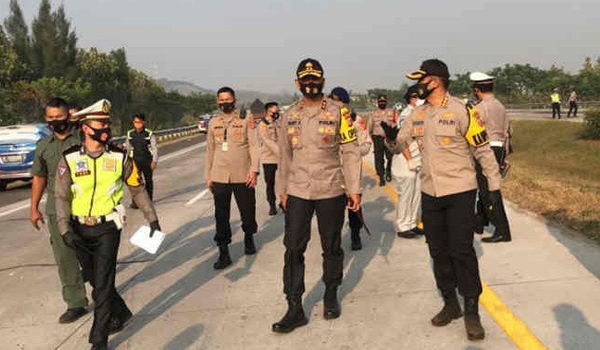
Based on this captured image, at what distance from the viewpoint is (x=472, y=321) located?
3.82 m

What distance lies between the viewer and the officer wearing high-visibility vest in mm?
3842

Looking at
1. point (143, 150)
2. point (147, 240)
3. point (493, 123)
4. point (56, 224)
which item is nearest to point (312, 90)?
point (147, 240)

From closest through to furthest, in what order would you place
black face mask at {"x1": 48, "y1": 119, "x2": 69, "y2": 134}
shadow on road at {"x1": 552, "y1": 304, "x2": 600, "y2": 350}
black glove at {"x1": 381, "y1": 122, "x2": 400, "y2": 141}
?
A: shadow on road at {"x1": 552, "y1": 304, "x2": 600, "y2": 350} < black face mask at {"x1": 48, "y1": 119, "x2": 69, "y2": 134} < black glove at {"x1": 381, "y1": 122, "x2": 400, "y2": 141}

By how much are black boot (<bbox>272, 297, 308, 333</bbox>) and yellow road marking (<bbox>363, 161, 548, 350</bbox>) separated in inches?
59.3

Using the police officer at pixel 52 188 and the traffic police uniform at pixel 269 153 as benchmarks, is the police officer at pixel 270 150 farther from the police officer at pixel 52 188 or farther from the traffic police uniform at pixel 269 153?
the police officer at pixel 52 188

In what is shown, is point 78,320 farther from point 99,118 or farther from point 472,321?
point 472,321

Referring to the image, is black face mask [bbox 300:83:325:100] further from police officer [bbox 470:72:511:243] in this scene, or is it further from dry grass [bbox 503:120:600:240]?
dry grass [bbox 503:120:600:240]

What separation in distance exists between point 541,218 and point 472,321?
4.05 m

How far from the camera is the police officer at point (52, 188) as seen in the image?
443cm

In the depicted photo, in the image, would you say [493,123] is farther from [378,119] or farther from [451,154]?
[378,119]

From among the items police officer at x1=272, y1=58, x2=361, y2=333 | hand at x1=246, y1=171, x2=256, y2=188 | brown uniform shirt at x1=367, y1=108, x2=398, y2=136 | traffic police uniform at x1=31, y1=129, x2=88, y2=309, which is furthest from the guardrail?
police officer at x1=272, y1=58, x2=361, y2=333

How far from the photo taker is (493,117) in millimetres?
6172

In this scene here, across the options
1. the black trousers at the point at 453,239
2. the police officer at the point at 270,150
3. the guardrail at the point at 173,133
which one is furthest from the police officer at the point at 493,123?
the guardrail at the point at 173,133

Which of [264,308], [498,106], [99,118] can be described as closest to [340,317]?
[264,308]
